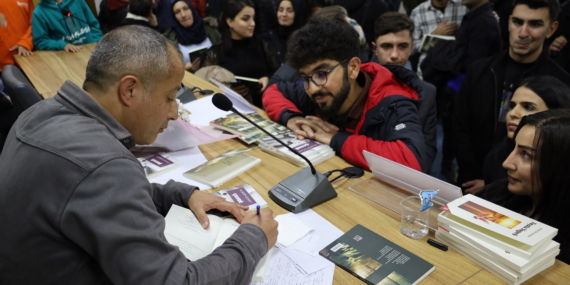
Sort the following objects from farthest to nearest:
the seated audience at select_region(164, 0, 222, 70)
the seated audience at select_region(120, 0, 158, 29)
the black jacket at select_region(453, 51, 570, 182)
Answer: the seated audience at select_region(164, 0, 222, 70), the seated audience at select_region(120, 0, 158, 29), the black jacket at select_region(453, 51, 570, 182)

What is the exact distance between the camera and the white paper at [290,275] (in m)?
1.13

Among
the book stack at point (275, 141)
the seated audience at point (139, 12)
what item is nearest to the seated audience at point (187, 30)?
the seated audience at point (139, 12)

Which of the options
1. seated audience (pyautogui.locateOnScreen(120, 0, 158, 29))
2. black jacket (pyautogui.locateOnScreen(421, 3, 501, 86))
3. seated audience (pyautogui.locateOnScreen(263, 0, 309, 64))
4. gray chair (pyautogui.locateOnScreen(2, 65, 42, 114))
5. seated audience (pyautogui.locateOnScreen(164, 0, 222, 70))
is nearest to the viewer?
gray chair (pyautogui.locateOnScreen(2, 65, 42, 114))

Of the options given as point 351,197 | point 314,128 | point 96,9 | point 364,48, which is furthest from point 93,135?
point 96,9

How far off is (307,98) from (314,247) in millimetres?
1361

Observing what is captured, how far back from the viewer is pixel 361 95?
2.13m

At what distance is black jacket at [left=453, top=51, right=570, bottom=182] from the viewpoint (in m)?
2.69

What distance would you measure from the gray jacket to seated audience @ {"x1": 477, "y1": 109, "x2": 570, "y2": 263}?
1144mm

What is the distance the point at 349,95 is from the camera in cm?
214

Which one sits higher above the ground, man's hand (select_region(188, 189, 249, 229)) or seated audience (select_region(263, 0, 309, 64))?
seated audience (select_region(263, 0, 309, 64))

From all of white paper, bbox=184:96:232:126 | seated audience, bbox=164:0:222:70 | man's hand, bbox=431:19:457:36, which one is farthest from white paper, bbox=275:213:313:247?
seated audience, bbox=164:0:222:70

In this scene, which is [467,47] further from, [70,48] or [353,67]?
[70,48]

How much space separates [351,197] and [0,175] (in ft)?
3.66

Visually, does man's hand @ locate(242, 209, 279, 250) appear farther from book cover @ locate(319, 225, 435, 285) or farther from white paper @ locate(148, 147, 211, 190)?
white paper @ locate(148, 147, 211, 190)
